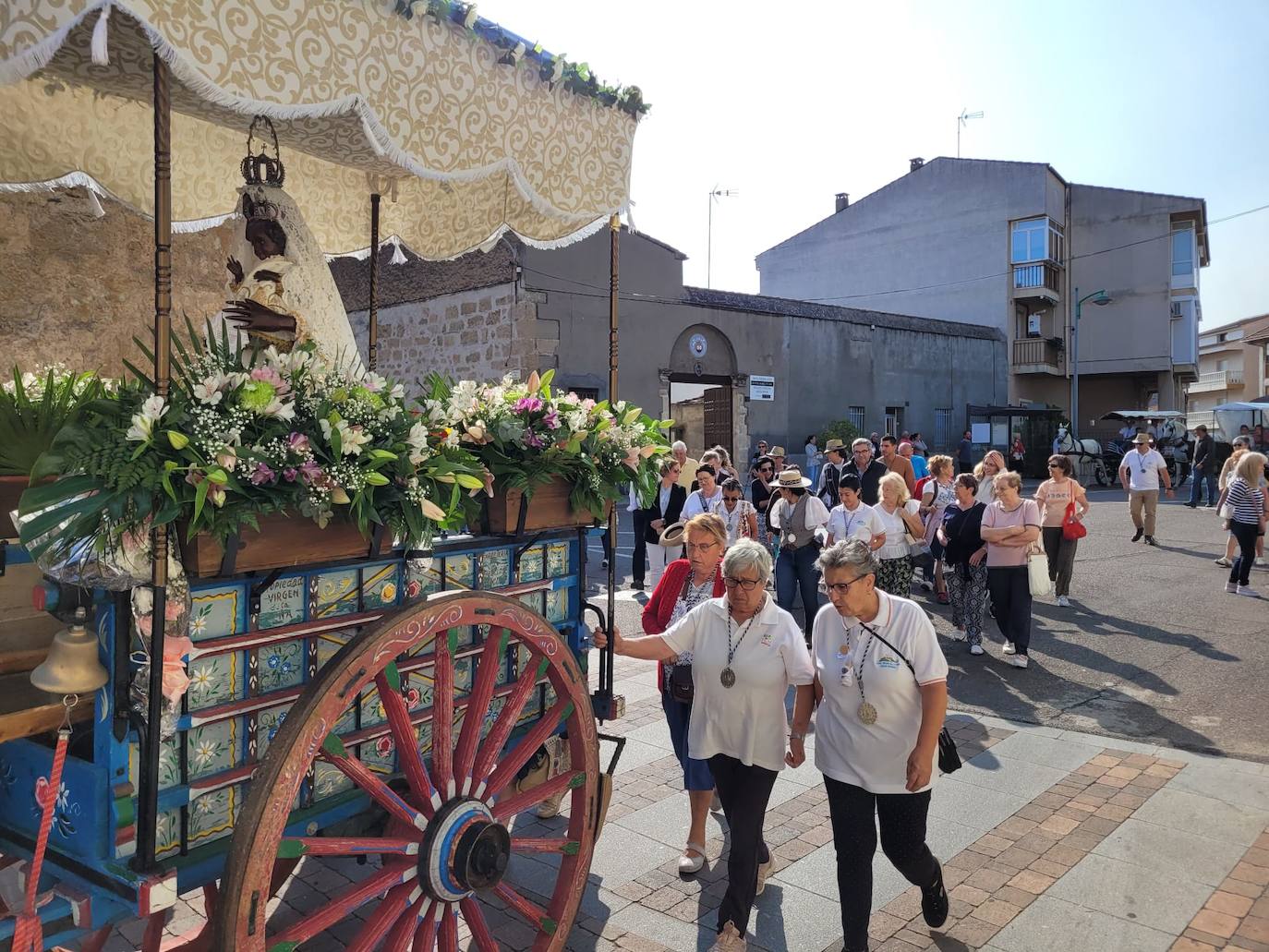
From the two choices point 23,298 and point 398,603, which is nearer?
point 398,603

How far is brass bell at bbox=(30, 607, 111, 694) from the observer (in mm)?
2062

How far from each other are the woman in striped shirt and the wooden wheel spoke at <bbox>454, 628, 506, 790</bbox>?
9808 millimetres

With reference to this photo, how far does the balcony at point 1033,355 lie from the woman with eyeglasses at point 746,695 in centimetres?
3067

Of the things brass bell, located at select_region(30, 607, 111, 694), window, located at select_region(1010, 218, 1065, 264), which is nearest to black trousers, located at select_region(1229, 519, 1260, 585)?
brass bell, located at select_region(30, 607, 111, 694)

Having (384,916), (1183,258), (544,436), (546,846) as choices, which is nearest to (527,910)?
(546,846)

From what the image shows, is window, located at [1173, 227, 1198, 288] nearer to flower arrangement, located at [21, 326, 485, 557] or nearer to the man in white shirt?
the man in white shirt

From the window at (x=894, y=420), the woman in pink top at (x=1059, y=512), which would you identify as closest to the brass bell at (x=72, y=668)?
the woman in pink top at (x=1059, y=512)

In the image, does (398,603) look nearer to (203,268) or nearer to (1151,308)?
(203,268)

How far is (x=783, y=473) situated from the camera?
7953mm

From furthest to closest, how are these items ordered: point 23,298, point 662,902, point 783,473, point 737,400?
point 737,400, point 783,473, point 23,298, point 662,902

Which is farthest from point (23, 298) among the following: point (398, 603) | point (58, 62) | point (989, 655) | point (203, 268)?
point (989, 655)

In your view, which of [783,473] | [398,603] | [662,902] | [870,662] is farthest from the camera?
[783,473]

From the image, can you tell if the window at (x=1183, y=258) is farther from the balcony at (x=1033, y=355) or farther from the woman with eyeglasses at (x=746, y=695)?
the woman with eyeglasses at (x=746, y=695)

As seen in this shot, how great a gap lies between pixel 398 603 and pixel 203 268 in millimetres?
6029
